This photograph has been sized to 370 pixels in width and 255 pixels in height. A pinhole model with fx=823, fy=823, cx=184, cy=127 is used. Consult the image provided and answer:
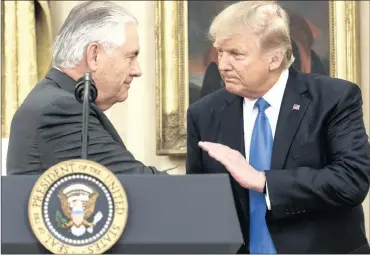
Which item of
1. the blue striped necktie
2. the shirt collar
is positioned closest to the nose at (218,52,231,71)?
the shirt collar

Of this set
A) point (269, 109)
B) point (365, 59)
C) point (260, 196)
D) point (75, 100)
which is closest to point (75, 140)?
point (75, 100)

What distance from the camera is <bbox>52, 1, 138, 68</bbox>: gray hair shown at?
2945 mm

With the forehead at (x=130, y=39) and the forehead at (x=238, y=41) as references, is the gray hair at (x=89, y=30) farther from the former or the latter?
the forehead at (x=238, y=41)

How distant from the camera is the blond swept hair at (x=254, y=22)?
343 centimetres

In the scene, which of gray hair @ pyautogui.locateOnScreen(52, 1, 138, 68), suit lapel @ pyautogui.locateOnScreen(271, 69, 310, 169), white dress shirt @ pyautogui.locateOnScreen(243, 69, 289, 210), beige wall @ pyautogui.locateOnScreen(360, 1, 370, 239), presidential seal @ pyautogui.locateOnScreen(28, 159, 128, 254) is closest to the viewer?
presidential seal @ pyautogui.locateOnScreen(28, 159, 128, 254)

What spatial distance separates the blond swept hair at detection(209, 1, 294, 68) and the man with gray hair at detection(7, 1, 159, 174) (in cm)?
48

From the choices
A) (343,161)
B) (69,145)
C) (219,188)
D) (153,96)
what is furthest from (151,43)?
(219,188)

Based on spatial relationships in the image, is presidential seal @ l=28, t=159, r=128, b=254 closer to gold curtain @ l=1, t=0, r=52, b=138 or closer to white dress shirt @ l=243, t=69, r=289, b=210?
white dress shirt @ l=243, t=69, r=289, b=210

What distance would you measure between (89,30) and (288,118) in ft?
3.02

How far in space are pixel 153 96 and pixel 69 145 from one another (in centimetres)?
355

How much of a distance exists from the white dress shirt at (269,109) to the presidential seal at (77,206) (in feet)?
4.78

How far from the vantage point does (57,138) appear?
2588 mm

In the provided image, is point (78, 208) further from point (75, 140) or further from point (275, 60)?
point (275, 60)

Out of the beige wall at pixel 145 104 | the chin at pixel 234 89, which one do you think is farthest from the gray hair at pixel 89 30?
the beige wall at pixel 145 104
